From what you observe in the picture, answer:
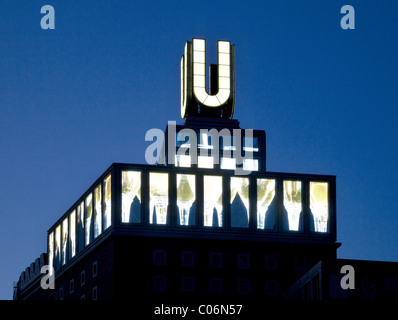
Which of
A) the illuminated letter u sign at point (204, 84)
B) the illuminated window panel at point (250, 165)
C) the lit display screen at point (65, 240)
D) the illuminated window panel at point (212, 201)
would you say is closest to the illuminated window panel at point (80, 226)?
the lit display screen at point (65, 240)

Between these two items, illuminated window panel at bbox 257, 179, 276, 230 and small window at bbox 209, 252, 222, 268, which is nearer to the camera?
small window at bbox 209, 252, 222, 268

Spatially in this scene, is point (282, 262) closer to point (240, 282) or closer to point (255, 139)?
point (240, 282)

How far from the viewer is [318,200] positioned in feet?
433

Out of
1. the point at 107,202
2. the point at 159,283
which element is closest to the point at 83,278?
the point at 107,202

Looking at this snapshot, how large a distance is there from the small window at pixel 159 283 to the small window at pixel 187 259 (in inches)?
128

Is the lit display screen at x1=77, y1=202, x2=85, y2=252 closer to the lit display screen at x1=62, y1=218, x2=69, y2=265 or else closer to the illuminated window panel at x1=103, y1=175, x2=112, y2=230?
the lit display screen at x1=62, y1=218, x2=69, y2=265

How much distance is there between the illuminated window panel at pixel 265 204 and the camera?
130125 millimetres

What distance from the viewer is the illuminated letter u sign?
5394 inches

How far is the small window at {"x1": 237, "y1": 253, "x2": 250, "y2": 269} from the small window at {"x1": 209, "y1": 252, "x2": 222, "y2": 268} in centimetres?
241

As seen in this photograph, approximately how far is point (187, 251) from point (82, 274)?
15151mm

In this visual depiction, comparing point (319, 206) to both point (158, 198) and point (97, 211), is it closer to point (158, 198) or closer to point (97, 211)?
point (158, 198)

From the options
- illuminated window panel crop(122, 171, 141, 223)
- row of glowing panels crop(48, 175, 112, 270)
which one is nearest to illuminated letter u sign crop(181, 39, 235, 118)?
illuminated window panel crop(122, 171, 141, 223)

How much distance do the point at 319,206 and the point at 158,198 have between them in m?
20.5
